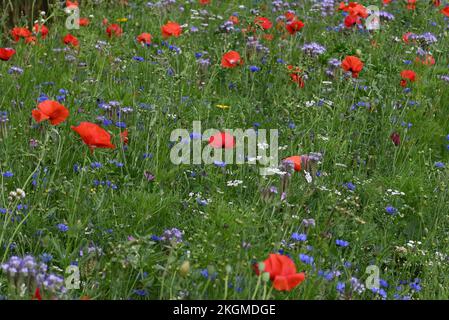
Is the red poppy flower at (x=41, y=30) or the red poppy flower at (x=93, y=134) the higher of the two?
the red poppy flower at (x=93, y=134)

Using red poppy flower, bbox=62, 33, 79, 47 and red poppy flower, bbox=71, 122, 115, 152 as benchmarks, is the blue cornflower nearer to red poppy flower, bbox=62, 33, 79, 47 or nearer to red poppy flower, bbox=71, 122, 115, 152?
red poppy flower, bbox=71, 122, 115, 152

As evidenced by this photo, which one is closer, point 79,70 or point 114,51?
point 79,70

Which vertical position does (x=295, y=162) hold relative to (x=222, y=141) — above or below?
below

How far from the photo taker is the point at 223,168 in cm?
355

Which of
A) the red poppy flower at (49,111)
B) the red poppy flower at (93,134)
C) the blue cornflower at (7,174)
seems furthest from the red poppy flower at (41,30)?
the red poppy flower at (93,134)

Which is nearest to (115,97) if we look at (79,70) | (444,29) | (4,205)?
(79,70)

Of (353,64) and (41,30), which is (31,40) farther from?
(353,64)

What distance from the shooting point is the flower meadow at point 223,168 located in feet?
9.03

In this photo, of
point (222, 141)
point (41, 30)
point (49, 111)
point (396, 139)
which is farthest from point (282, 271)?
point (41, 30)

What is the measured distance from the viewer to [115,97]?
167 inches

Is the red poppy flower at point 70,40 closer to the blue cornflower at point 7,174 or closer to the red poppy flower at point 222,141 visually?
the blue cornflower at point 7,174

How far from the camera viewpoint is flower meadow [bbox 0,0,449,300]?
2.75m

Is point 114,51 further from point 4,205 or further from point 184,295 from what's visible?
point 184,295
